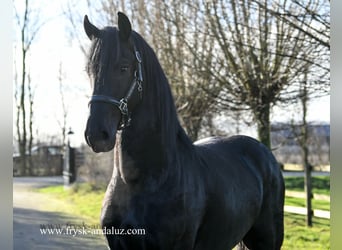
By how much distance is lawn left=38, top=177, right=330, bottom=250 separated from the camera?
5627 millimetres

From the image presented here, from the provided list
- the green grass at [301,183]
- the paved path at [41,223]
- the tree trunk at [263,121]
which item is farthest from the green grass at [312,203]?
the paved path at [41,223]

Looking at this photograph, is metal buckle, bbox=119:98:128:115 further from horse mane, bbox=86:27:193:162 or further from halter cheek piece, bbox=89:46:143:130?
horse mane, bbox=86:27:193:162

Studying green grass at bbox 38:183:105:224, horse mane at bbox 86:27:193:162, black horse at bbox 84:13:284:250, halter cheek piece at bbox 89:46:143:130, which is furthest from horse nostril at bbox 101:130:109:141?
green grass at bbox 38:183:105:224

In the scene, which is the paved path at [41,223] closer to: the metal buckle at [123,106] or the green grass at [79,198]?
the green grass at [79,198]

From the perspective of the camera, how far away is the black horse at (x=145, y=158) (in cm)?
195

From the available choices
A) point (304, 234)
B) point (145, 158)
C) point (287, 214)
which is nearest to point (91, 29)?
point (145, 158)

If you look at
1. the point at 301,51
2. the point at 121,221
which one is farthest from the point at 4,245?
the point at 301,51

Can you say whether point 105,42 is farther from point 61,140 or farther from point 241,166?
point 61,140

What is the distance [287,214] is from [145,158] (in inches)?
233

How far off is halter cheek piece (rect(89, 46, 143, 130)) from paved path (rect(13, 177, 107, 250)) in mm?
1239

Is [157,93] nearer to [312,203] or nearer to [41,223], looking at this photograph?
[41,223]

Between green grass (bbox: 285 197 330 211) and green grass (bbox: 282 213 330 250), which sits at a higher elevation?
green grass (bbox: 285 197 330 211)

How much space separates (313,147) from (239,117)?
6.81 m

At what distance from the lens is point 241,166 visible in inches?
116
